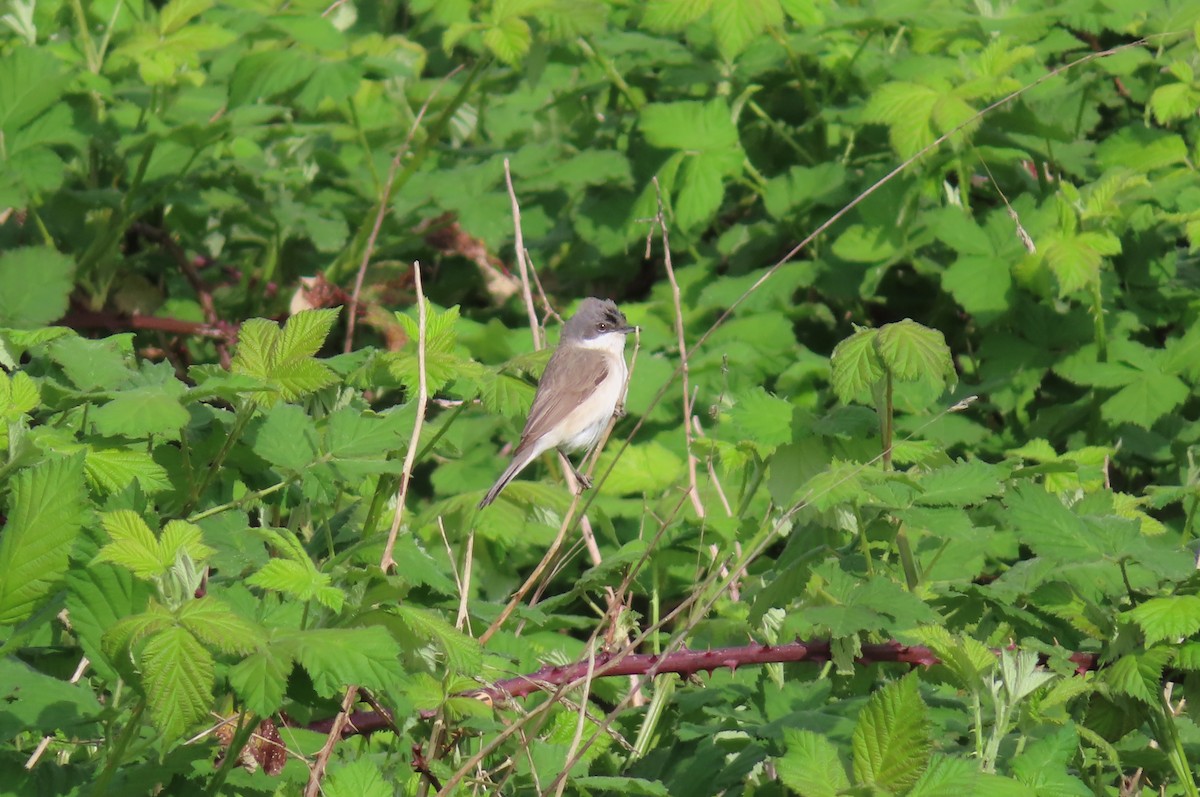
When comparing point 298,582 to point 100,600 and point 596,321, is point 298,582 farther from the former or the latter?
point 596,321

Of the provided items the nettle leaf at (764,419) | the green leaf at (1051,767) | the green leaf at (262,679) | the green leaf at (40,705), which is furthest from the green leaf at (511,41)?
the green leaf at (262,679)

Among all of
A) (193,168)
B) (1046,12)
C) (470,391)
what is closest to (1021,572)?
(470,391)

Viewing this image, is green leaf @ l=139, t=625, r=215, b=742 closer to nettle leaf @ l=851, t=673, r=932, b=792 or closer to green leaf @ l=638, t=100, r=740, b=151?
nettle leaf @ l=851, t=673, r=932, b=792

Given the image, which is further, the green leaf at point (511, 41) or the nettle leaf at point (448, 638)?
the green leaf at point (511, 41)

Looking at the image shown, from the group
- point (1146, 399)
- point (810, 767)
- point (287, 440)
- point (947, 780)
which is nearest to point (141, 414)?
point (287, 440)

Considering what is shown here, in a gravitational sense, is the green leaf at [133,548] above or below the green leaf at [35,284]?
above

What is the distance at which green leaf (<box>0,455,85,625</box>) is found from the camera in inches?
103

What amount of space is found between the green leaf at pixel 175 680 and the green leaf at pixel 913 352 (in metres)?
1.53

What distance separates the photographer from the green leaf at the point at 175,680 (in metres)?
2.35

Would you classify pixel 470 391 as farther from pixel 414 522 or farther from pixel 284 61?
pixel 284 61

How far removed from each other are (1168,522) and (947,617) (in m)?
2.58

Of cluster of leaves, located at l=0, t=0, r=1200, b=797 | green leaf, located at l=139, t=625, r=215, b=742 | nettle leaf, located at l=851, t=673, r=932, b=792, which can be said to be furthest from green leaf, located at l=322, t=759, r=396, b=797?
nettle leaf, located at l=851, t=673, r=932, b=792

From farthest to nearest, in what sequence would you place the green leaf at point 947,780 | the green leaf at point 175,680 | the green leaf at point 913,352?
the green leaf at point 913,352
the green leaf at point 947,780
the green leaf at point 175,680

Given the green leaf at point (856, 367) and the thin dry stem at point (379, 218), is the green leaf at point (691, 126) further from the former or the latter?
the green leaf at point (856, 367)
